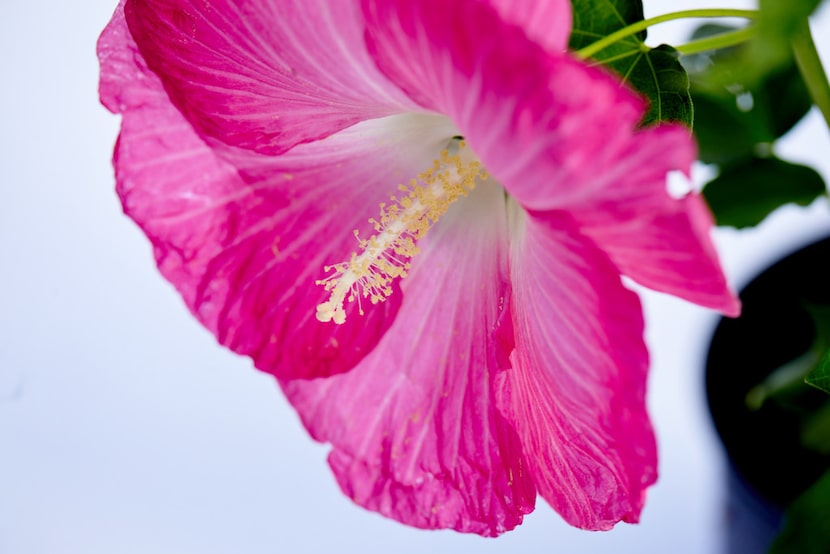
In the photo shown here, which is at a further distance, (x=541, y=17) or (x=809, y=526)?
(x=809, y=526)

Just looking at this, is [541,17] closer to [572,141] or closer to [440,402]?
[572,141]

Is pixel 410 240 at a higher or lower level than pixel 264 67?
lower

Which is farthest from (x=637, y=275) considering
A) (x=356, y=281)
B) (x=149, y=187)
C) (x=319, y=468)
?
(x=319, y=468)

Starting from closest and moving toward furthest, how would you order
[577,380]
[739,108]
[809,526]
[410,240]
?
[577,380], [410,240], [809,526], [739,108]

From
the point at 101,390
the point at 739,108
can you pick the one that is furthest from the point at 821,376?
the point at 101,390

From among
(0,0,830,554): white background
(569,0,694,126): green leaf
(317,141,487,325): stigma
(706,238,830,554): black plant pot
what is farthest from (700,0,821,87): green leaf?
(706,238,830,554): black plant pot

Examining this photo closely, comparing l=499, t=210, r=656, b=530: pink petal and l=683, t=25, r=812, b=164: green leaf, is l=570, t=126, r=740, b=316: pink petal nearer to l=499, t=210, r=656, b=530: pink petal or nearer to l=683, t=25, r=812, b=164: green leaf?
l=499, t=210, r=656, b=530: pink petal
